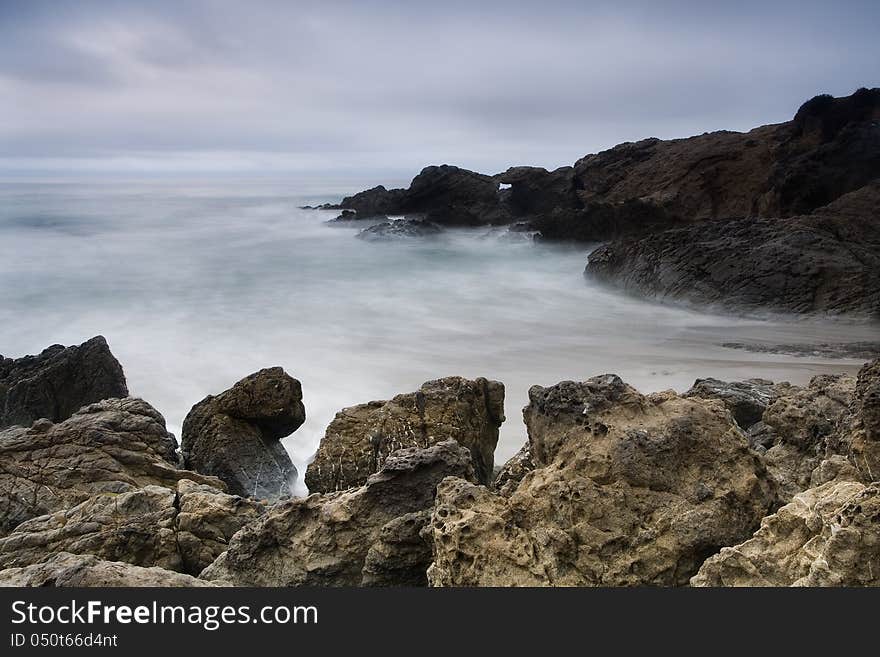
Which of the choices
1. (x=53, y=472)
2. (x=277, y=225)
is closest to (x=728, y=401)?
(x=53, y=472)

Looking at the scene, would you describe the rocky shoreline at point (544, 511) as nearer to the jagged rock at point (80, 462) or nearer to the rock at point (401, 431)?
the jagged rock at point (80, 462)

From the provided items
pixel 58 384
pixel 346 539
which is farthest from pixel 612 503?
pixel 58 384

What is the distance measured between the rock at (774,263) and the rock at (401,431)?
741 cm

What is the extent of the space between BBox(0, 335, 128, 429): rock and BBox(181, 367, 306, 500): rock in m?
1.64

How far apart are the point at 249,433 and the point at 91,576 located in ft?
11.6

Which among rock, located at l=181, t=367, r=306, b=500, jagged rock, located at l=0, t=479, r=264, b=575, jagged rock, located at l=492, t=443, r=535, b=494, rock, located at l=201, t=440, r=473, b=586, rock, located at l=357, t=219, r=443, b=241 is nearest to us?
rock, located at l=201, t=440, r=473, b=586

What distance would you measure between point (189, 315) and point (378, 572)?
38.5ft

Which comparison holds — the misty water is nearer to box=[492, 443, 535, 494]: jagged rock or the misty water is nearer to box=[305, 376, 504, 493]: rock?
box=[305, 376, 504, 493]: rock

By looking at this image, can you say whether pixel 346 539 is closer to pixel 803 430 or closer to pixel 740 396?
pixel 803 430

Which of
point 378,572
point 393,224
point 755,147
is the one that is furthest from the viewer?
point 393,224

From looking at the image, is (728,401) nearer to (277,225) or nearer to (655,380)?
(655,380)

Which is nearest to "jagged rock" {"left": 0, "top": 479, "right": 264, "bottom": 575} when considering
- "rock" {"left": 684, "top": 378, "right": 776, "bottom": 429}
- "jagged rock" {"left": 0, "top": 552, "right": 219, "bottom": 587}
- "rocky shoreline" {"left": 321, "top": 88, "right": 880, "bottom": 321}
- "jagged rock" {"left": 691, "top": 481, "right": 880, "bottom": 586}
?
"jagged rock" {"left": 0, "top": 552, "right": 219, "bottom": 587}

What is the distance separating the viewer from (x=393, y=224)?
25.2m

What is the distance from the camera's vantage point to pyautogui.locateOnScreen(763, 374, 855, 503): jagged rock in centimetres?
375
